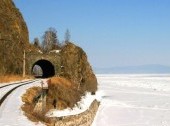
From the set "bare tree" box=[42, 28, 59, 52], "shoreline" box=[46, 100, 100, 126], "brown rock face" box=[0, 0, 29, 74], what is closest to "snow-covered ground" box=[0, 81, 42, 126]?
"shoreline" box=[46, 100, 100, 126]

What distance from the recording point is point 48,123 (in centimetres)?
1902

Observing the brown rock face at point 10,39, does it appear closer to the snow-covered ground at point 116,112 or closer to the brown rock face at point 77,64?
the brown rock face at point 77,64

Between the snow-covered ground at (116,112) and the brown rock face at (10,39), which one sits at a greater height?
the brown rock face at (10,39)

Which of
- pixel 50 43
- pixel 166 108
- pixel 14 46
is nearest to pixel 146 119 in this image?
pixel 166 108

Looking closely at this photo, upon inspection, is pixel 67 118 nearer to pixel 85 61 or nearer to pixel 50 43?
pixel 85 61

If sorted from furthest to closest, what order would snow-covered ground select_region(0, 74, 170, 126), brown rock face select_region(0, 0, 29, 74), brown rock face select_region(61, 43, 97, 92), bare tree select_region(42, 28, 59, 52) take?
bare tree select_region(42, 28, 59, 52), brown rock face select_region(61, 43, 97, 92), brown rock face select_region(0, 0, 29, 74), snow-covered ground select_region(0, 74, 170, 126)

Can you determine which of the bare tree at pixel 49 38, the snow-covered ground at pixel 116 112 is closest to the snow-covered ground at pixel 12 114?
the snow-covered ground at pixel 116 112

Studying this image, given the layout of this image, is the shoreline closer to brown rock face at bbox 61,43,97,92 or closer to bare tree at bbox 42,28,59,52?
brown rock face at bbox 61,43,97,92

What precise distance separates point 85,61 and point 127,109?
56.2 feet

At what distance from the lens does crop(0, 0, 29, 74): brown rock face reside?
5141 centimetres

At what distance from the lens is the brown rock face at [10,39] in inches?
2024

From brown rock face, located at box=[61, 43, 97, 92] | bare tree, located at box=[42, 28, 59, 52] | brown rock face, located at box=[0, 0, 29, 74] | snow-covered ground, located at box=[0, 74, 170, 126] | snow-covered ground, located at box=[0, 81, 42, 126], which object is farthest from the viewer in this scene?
bare tree, located at box=[42, 28, 59, 52]

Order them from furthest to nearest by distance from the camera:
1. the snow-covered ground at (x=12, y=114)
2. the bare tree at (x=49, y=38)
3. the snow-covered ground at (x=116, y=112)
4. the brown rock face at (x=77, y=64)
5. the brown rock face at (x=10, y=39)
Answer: the bare tree at (x=49, y=38) < the brown rock face at (x=77, y=64) < the brown rock face at (x=10, y=39) < the snow-covered ground at (x=116, y=112) < the snow-covered ground at (x=12, y=114)

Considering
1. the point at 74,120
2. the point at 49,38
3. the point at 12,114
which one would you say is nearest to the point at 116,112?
the point at 74,120
